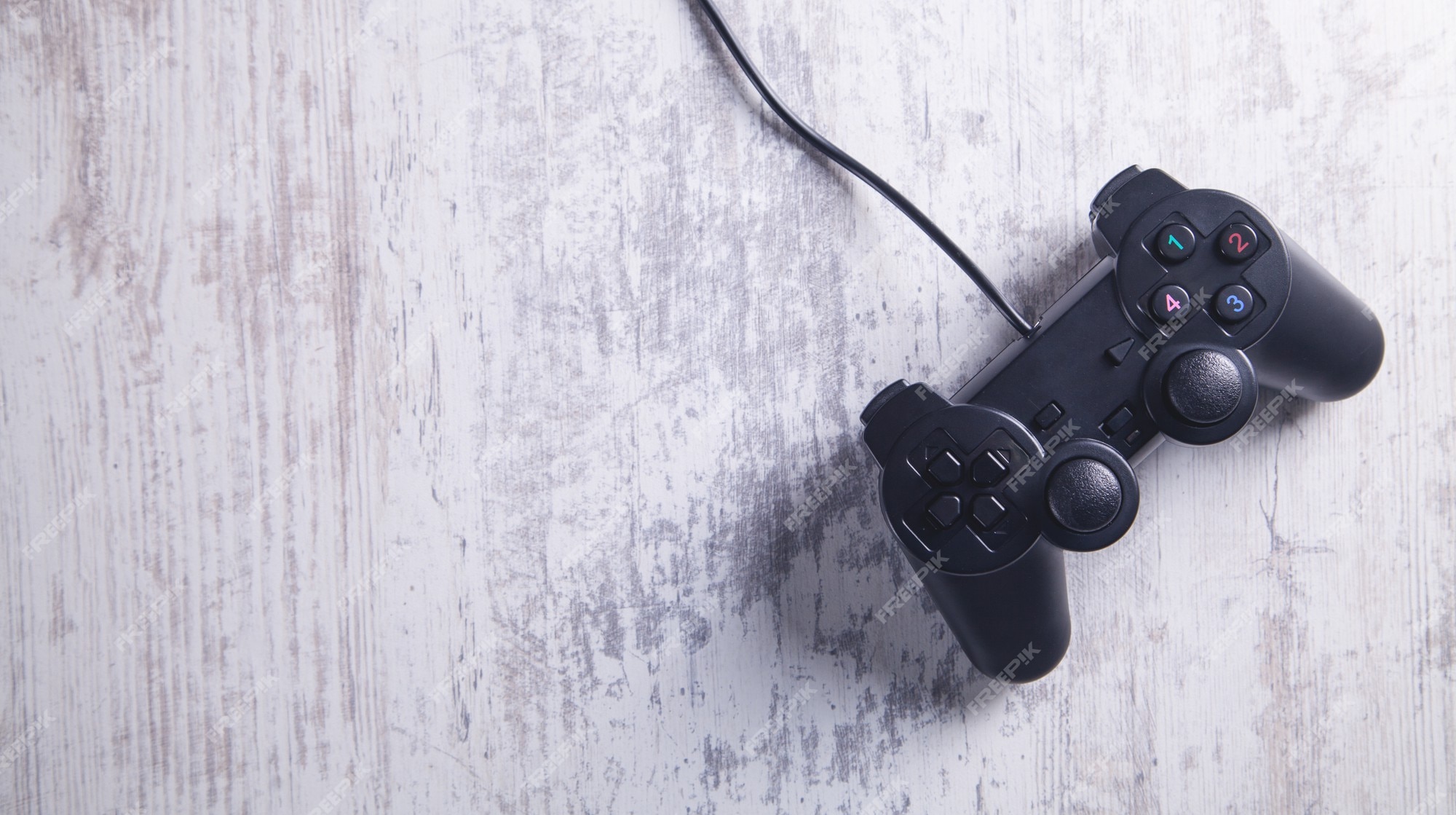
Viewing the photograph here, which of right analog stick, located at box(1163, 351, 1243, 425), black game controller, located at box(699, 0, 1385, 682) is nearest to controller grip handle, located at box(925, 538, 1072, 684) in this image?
black game controller, located at box(699, 0, 1385, 682)

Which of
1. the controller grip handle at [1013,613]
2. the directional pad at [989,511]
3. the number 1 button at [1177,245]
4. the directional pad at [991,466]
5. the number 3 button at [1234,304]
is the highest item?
the number 1 button at [1177,245]

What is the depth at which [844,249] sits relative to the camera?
2.12ft

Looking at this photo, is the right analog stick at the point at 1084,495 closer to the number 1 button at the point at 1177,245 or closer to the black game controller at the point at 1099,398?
the black game controller at the point at 1099,398

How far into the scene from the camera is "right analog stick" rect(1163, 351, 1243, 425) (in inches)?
20.5

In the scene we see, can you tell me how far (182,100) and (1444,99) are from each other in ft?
3.02

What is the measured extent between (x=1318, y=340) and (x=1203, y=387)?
4.6 inches

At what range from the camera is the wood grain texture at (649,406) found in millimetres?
637

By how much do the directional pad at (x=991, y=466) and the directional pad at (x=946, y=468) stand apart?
1 cm

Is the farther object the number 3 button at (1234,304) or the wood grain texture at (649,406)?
the wood grain texture at (649,406)

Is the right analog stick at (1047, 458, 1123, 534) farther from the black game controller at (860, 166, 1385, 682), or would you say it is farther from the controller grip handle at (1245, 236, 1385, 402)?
the controller grip handle at (1245, 236, 1385, 402)

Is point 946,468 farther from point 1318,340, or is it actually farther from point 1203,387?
Answer: point 1318,340

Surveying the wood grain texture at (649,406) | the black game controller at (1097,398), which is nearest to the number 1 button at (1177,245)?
the black game controller at (1097,398)

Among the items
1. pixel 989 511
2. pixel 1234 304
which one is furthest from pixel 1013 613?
pixel 1234 304

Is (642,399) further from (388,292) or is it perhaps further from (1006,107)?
(1006,107)
